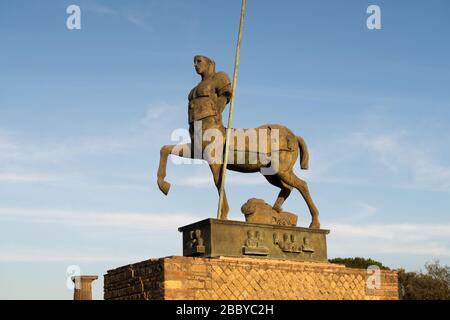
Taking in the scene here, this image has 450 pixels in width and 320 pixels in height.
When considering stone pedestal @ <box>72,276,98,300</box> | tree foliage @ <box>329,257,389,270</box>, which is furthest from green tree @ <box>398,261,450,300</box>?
stone pedestal @ <box>72,276,98,300</box>

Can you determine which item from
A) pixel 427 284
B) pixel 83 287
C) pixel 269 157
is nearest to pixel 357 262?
pixel 427 284

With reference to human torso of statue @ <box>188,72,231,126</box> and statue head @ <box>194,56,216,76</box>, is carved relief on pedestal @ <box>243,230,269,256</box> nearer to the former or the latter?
human torso of statue @ <box>188,72,231,126</box>

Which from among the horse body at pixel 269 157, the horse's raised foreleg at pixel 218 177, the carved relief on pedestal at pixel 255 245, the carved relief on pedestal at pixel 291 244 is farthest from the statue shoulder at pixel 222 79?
the carved relief on pedestal at pixel 291 244

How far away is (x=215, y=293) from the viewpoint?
1145 cm

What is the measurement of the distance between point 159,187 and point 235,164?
4.82ft

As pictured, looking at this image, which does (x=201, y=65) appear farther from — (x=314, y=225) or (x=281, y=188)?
(x=314, y=225)

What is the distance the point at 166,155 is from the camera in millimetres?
12977

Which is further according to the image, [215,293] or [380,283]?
[380,283]

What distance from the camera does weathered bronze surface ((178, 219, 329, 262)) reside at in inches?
472

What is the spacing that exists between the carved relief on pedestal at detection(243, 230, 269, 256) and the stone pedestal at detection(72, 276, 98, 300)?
748cm

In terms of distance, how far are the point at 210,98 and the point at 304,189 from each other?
101 inches
